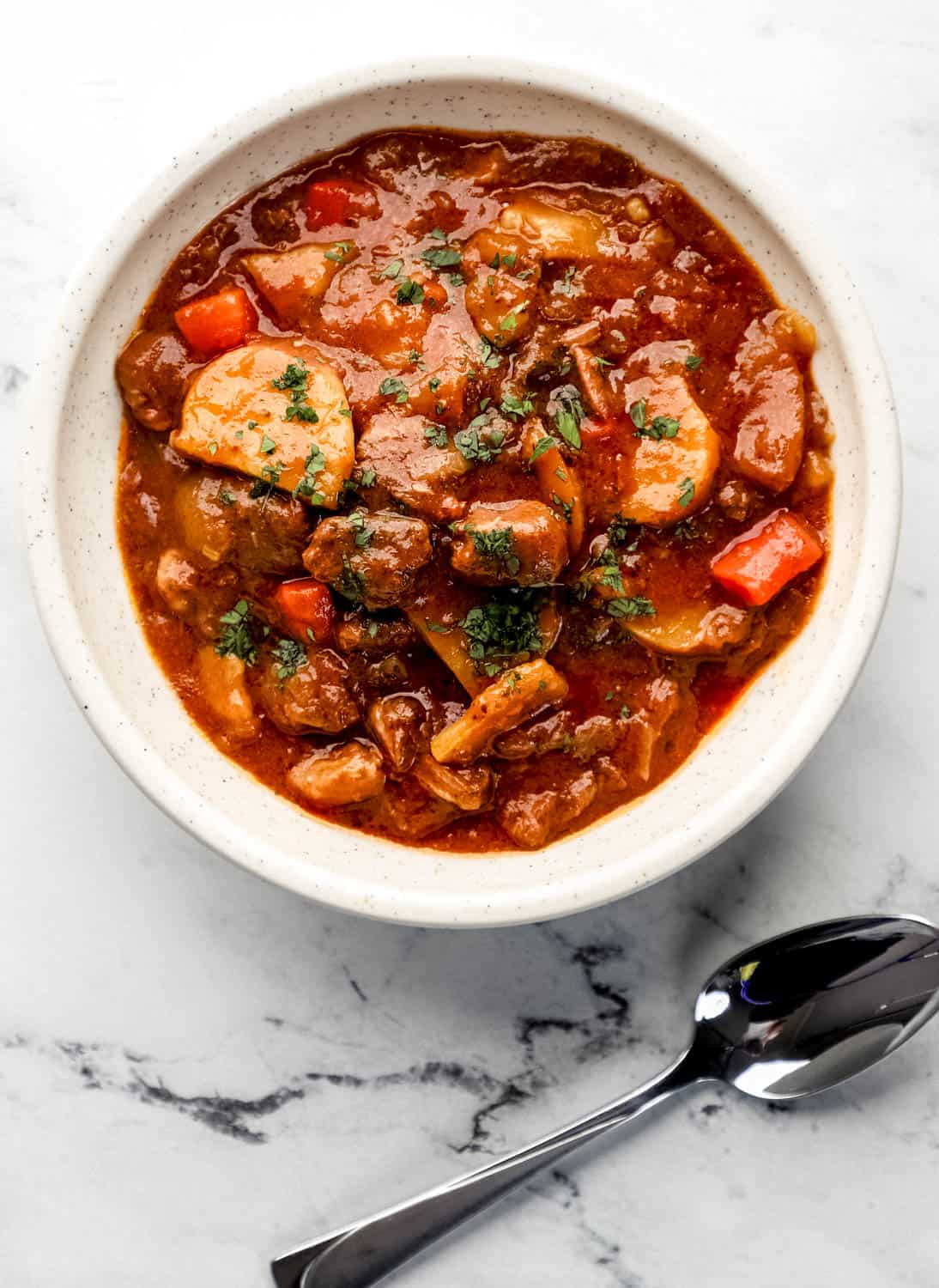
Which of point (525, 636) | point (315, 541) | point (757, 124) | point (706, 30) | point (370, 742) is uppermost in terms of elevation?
point (706, 30)

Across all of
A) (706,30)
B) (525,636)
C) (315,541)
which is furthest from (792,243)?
(315,541)

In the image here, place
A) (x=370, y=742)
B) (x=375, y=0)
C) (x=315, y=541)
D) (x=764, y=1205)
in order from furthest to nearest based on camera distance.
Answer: (x=764, y=1205) < (x=375, y=0) < (x=370, y=742) < (x=315, y=541)

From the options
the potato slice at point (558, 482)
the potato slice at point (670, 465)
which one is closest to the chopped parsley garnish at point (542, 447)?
the potato slice at point (558, 482)

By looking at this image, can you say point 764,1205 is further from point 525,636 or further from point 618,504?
point 618,504

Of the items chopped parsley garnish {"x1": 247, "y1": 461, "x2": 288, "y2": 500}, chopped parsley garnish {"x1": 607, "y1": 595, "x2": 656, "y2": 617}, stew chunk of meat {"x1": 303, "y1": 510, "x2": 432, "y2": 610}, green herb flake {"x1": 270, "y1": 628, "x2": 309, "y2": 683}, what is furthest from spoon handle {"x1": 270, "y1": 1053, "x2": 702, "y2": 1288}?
chopped parsley garnish {"x1": 247, "y1": 461, "x2": 288, "y2": 500}

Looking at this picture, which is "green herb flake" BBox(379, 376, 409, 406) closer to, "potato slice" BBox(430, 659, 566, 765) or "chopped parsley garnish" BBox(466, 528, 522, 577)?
"chopped parsley garnish" BBox(466, 528, 522, 577)

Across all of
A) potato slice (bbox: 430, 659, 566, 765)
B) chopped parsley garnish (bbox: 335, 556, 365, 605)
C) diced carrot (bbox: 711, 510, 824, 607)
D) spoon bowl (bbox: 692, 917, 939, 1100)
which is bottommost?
spoon bowl (bbox: 692, 917, 939, 1100)
